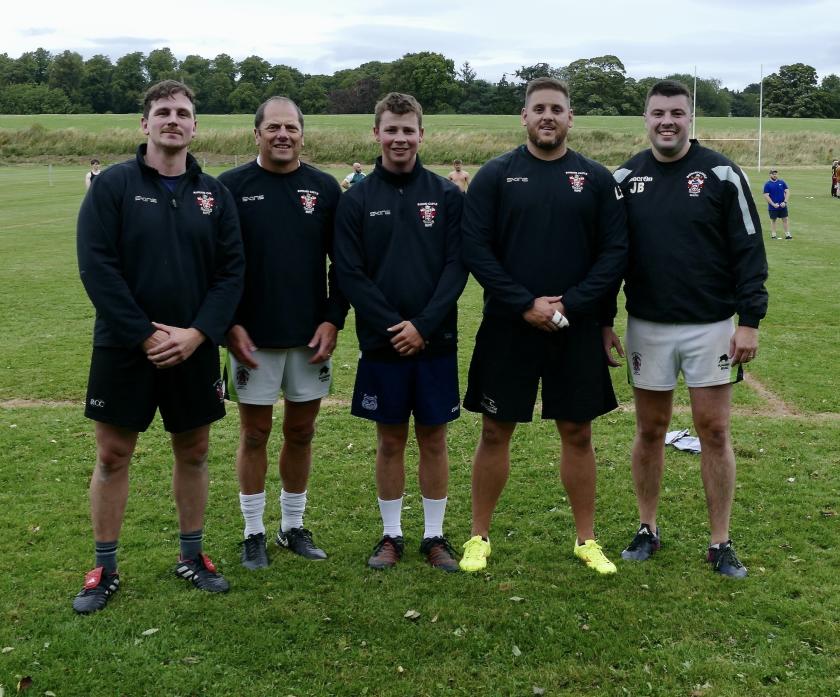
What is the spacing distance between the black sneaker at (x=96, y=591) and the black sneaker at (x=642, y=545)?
8.76 ft

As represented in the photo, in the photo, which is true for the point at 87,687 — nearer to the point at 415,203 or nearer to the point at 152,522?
the point at 152,522

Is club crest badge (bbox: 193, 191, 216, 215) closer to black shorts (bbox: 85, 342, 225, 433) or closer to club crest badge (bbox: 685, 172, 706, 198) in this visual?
black shorts (bbox: 85, 342, 225, 433)

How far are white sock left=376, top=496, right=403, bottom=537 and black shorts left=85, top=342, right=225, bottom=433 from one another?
110 centimetres

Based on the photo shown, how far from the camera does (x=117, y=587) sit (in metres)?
4.24

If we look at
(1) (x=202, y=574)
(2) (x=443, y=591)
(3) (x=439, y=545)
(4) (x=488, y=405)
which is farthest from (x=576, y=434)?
(1) (x=202, y=574)

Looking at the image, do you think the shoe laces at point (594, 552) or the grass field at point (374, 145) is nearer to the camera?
the shoe laces at point (594, 552)

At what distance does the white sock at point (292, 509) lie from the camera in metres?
4.83

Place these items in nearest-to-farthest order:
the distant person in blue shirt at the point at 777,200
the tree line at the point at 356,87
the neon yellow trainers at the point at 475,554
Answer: the neon yellow trainers at the point at 475,554
the distant person in blue shirt at the point at 777,200
the tree line at the point at 356,87

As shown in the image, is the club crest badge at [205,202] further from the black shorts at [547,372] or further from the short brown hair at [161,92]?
the black shorts at [547,372]

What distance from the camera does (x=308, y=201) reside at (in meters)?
4.45

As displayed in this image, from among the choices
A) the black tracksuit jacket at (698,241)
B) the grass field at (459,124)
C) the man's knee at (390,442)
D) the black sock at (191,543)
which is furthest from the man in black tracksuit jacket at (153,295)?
the grass field at (459,124)

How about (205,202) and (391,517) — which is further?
(391,517)

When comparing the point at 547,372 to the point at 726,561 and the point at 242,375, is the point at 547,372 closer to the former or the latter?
the point at 726,561

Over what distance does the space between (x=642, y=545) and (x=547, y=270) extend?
→ 163cm
